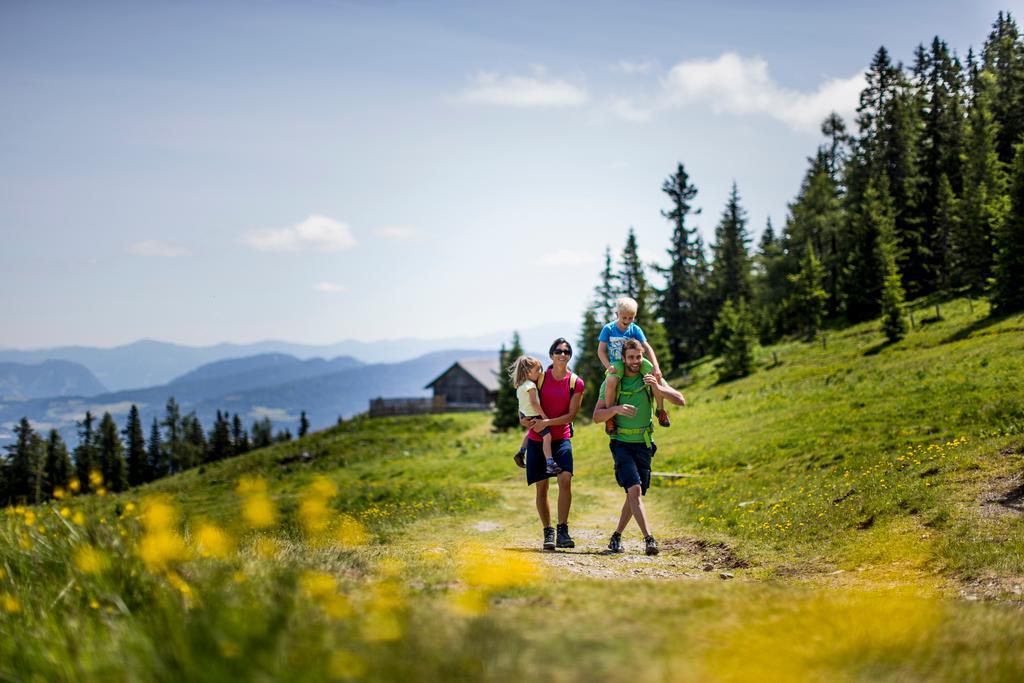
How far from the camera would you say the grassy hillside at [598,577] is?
Answer: 327 cm

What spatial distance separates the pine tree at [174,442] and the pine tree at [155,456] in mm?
1240

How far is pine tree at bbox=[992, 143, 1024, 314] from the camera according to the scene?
34.2m

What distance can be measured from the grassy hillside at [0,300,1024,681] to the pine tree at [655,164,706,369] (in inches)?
2252

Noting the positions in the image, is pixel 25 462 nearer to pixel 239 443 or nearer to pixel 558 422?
pixel 239 443

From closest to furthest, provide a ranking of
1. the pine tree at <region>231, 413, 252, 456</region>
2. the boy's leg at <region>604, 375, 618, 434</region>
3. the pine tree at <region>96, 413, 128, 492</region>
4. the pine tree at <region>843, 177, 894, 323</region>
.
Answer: the boy's leg at <region>604, 375, 618, 434</region> → the pine tree at <region>843, 177, 894, 323</region> → the pine tree at <region>96, 413, 128, 492</region> → the pine tree at <region>231, 413, 252, 456</region>

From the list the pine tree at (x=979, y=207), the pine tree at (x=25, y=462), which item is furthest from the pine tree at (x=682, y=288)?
the pine tree at (x=25, y=462)

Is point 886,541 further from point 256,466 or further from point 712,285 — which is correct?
point 712,285

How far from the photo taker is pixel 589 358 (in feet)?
219

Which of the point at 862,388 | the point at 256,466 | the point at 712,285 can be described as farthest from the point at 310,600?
the point at 712,285

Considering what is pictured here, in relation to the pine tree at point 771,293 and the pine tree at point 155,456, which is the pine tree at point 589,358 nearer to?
the pine tree at point 771,293

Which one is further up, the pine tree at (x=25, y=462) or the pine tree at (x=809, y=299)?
the pine tree at (x=809, y=299)

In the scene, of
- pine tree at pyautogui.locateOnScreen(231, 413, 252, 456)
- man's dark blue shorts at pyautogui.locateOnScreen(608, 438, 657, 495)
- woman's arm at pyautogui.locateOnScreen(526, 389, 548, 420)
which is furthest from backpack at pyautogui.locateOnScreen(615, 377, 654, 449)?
pine tree at pyautogui.locateOnScreen(231, 413, 252, 456)

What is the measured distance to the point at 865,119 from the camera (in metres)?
71.8

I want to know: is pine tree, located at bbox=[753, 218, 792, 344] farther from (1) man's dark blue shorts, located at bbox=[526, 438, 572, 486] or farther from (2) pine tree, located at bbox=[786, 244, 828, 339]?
(1) man's dark blue shorts, located at bbox=[526, 438, 572, 486]
